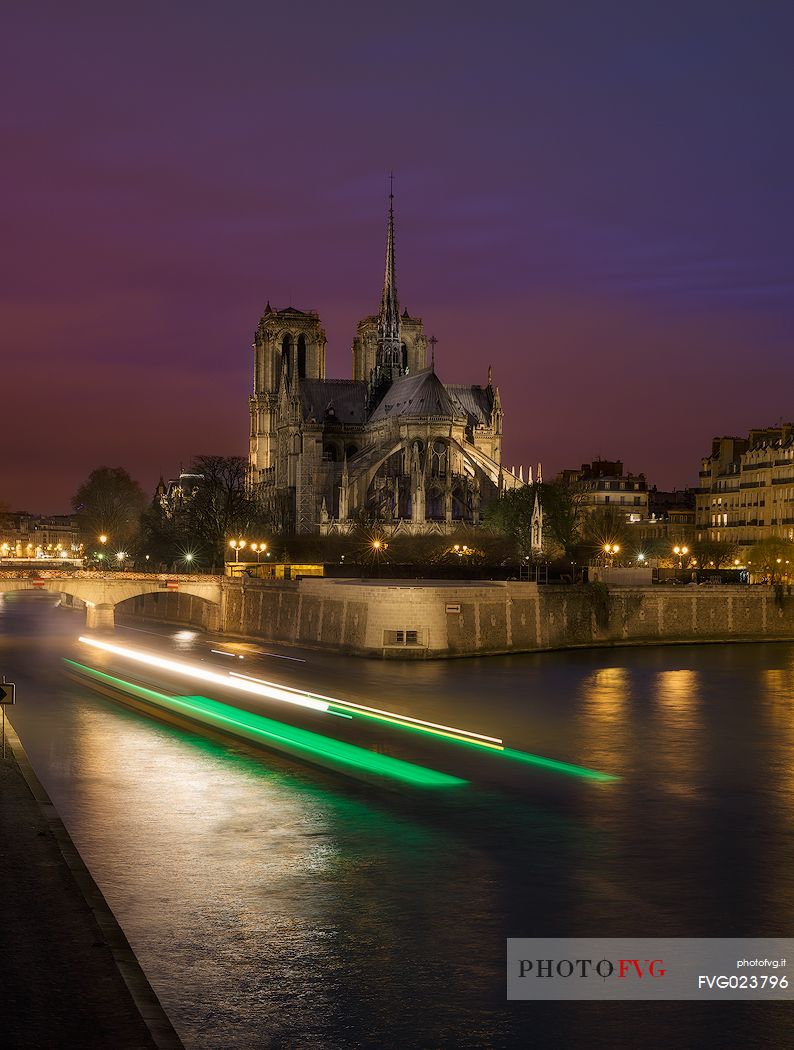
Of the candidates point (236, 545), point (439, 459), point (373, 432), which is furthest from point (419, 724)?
point (373, 432)

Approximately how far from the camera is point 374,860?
23.1 m

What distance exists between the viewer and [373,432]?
12862 centimetres

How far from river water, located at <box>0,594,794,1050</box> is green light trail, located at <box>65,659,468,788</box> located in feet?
4.19

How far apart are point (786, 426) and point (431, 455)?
1244 inches

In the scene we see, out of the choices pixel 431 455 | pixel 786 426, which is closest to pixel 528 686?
pixel 786 426

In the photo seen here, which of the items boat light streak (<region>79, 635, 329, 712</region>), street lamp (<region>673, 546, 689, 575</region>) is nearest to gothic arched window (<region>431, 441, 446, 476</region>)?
street lamp (<region>673, 546, 689, 575</region>)

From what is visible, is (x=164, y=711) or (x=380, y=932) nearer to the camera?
(x=380, y=932)

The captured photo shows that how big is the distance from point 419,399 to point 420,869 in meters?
99.2

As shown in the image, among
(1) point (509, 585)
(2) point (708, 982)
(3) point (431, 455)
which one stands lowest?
(2) point (708, 982)

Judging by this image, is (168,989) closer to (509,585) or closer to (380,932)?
(380,932)

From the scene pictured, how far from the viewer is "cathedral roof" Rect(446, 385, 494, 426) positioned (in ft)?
439

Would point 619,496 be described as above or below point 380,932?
above

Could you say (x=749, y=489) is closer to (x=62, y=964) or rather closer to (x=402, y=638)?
(x=402, y=638)

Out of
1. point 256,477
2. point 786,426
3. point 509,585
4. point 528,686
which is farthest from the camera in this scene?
point 256,477
